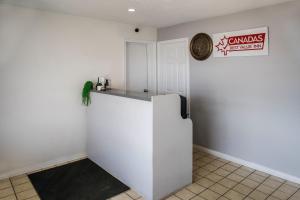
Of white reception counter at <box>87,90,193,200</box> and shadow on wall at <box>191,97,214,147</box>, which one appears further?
shadow on wall at <box>191,97,214,147</box>

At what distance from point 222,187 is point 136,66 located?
9.04ft

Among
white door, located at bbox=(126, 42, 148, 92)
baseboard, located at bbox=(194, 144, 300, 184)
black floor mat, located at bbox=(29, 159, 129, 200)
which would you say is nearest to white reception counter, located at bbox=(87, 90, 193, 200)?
black floor mat, located at bbox=(29, 159, 129, 200)

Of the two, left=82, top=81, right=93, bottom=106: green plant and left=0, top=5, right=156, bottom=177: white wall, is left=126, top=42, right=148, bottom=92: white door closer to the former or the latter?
left=0, top=5, right=156, bottom=177: white wall

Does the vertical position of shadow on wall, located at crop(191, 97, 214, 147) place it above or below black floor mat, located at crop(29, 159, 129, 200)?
above

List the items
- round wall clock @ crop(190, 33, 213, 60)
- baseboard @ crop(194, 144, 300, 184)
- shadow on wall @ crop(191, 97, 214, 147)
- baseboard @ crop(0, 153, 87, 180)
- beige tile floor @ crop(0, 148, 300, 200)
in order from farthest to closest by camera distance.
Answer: shadow on wall @ crop(191, 97, 214, 147) → round wall clock @ crop(190, 33, 213, 60) → baseboard @ crop(0, 153, 87, 180) → baseboard @ crop(194, 144, 300, 184) → beige tile floor @ crop(0, 148, 300, 200)

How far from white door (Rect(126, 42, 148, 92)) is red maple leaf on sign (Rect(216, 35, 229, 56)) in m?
1.62

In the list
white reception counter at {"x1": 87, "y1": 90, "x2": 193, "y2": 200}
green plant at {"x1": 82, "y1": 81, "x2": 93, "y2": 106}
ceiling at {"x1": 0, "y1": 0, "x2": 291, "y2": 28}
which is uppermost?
ceiling at {"x1": 0, "y1": 0, "x2": 291, "y2": 28}

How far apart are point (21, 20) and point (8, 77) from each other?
796mm

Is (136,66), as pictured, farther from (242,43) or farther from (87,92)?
(242,43)

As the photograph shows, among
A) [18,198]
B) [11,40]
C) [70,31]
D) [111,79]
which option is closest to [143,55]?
[111,79]

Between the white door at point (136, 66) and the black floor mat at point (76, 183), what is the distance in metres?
1.80

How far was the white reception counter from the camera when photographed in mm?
2318

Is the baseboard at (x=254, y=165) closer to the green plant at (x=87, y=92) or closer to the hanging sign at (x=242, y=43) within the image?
the hanging sign at (x=242, y=43)

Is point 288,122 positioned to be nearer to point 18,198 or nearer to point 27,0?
point 18,198
